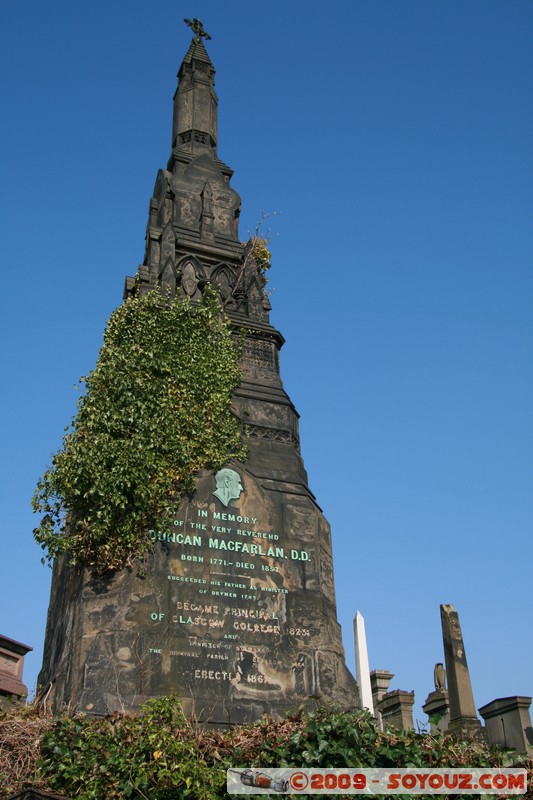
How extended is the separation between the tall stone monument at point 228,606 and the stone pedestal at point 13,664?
0.61 metres

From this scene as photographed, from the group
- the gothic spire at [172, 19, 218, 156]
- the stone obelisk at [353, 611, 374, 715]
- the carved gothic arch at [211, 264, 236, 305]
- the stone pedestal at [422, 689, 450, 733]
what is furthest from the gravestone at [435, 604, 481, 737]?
the gothic spire at [172, 19, 218, 156]

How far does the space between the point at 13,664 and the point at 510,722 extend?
10089 millimetres

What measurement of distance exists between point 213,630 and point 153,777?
453cm

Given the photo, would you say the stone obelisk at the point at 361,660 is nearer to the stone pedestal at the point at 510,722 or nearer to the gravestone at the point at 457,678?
the stone pedestal at the point at 510,722

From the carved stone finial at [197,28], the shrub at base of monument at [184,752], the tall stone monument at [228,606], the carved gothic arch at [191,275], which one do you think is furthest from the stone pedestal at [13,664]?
the carved stone finial at [197,28]

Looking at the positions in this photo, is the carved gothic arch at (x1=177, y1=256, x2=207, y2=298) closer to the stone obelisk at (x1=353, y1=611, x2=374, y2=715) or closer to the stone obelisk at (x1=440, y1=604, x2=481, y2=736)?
the stone obelisk at (x1=353, y1=611, x2=374, y2=715)

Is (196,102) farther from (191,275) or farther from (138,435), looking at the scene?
(138,435)

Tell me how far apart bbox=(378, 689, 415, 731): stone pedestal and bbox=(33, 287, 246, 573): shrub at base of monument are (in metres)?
10.8

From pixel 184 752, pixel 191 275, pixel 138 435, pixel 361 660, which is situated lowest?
pixel 184 752

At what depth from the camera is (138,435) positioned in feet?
49.7

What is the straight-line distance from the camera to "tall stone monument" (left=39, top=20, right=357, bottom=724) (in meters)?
13.7

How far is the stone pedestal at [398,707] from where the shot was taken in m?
22.8

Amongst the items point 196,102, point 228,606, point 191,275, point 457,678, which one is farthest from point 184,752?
point 196,102

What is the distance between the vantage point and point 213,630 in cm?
1451
